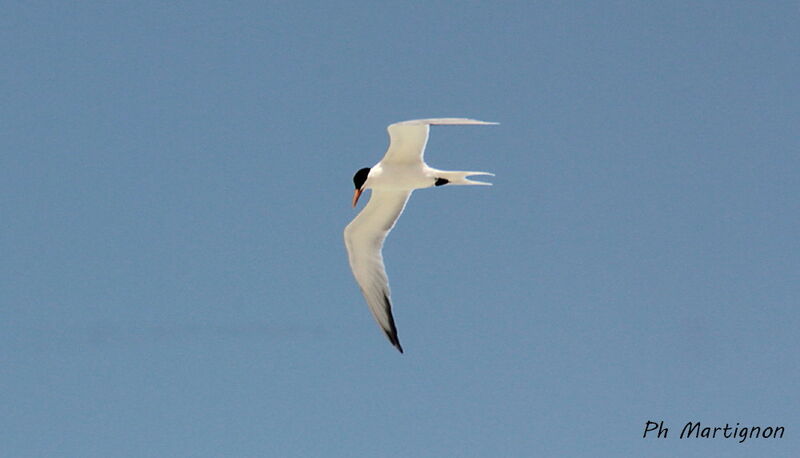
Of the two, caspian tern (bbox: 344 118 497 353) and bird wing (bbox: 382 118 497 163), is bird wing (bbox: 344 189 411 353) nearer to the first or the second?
caspian tern (bbox: 344 118 497 353)

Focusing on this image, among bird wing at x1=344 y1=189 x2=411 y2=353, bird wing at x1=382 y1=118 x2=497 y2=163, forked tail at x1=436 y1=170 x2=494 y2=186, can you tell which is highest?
bird wing at x1=382 y1=118 x2=497 y2=163

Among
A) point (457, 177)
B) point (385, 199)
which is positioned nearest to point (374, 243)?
point (385, 199)

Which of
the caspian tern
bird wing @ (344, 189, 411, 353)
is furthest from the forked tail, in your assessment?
bird wing @ (344, 189, 411, 353)

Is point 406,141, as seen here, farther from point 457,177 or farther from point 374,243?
point 374,243

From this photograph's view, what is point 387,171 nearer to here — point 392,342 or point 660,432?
point 392,342

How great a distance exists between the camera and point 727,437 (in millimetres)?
23750

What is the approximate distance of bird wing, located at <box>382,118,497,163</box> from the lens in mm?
22828

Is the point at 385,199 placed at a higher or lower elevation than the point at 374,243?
higher

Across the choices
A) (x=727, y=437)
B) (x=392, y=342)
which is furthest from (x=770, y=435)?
(x=392, y=342)

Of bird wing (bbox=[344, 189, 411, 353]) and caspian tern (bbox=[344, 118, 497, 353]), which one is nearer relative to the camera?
caspian tern (bbox=[344, 118, 497, 353])

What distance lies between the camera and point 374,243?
25625 mm

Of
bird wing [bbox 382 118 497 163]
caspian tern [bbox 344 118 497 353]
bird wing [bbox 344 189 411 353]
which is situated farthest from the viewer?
bird wing [bbox 344 189 411 353]

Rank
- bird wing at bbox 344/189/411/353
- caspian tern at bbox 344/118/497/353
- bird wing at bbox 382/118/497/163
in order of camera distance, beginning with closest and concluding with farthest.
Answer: bird wing at bbox 382/118/497/163, caspian tern at bbox 344/118/497/353, bird wing at bbox 344/189/411/353

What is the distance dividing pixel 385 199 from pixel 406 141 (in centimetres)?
237
